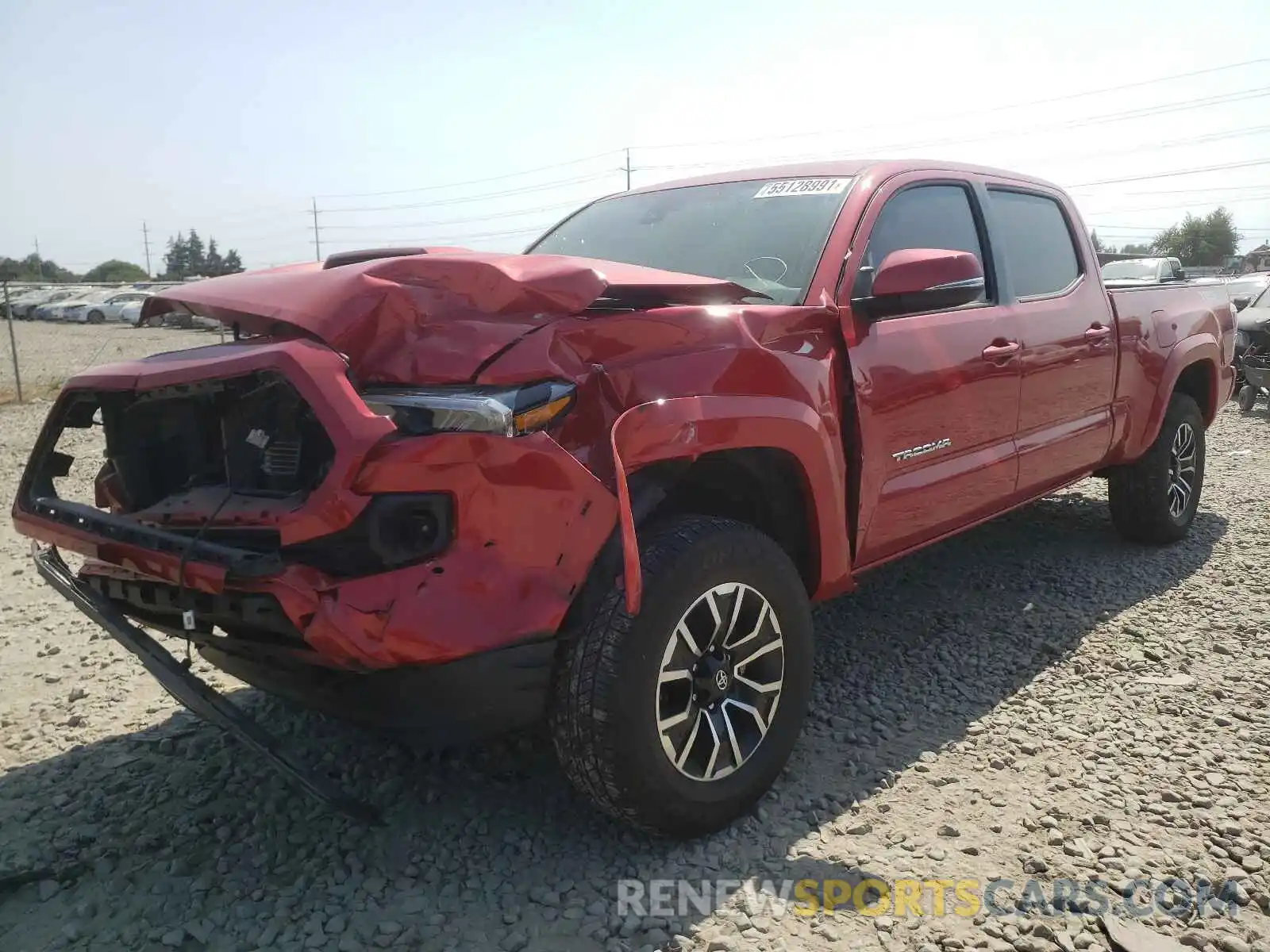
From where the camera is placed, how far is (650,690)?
7.64 feet

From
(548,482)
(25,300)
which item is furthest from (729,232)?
(25,300)

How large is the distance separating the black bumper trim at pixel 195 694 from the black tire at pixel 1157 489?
4.45 metres

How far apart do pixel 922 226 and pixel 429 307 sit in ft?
7.05

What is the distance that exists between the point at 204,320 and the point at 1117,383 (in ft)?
13.2

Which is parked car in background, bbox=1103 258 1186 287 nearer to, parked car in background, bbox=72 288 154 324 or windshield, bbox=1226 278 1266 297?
windshield, bbox=1226 278 1266 297

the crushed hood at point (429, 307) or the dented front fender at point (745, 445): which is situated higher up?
the crushed hood at point (429, 307)

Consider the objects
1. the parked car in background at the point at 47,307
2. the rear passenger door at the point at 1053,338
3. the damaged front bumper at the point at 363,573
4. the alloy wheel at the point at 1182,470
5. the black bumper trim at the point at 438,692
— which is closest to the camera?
the damaged front bumper at the point at 363,573

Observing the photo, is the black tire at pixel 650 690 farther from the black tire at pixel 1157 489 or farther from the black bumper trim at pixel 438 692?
the black tire at pixel 1157 489

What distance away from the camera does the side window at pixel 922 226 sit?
3316mm

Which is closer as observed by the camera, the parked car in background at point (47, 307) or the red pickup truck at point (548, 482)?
the red pickup truck at point (548, 482)

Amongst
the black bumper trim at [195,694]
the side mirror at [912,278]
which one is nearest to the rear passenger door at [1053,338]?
the side mirror at [912,278]

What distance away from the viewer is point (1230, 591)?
4637 millimetres

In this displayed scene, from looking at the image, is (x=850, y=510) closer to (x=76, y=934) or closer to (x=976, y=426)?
(x=976, y=426)

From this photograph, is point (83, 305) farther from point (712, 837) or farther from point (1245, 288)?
point (712, 837)
